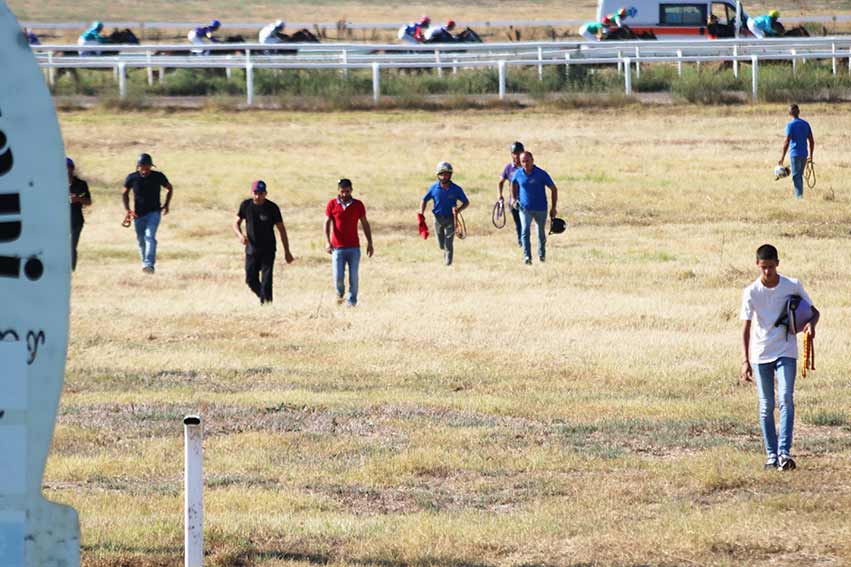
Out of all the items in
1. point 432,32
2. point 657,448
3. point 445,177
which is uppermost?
point 432,32

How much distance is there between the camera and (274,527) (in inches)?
382

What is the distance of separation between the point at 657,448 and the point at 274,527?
Result: 363cm

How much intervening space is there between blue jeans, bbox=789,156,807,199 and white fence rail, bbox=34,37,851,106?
10737 mm

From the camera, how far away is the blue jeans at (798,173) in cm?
2909

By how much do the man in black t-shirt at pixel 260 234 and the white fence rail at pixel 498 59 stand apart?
64.1 feet

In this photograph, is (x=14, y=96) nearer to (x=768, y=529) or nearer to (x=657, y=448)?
(x=768, y=529)

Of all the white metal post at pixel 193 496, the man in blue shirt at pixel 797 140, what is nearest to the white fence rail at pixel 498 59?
the man in blue shirt at pixel 797 140

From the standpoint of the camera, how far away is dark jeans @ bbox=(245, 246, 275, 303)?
20.7 metres

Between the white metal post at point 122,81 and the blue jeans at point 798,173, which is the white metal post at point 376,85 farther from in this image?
the blue jeans at point 798,173

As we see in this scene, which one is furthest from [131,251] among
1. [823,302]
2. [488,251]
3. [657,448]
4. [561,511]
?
[561,511]

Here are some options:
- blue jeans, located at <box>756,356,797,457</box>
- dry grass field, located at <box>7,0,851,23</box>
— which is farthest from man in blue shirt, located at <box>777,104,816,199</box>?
dry grass field, located at <box>7,0,851,23</box>

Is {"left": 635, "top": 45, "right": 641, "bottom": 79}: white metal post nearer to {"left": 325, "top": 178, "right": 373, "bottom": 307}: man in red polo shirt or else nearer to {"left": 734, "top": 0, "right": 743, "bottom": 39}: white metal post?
{"left": 734, "top": 0, "right": 743, "bottom": 39}: white metal post

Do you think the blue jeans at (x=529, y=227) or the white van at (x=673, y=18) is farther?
the white van at (x=673, y=18)

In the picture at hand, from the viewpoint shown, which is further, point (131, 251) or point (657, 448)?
point (131, 251)
